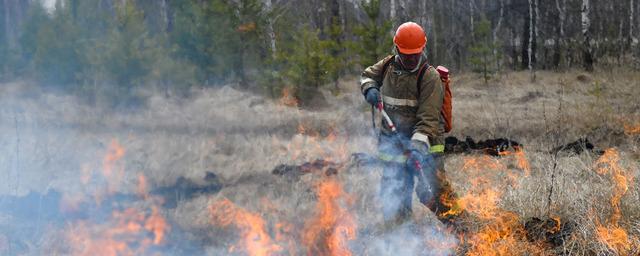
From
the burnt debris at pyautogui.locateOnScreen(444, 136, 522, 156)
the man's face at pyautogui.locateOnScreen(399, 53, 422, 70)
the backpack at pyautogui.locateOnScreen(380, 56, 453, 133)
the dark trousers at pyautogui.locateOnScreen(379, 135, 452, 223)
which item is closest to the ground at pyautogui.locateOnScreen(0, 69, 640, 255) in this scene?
the dark trousers at pyautogui.locateOnScreen(379, 135, 452, 223)

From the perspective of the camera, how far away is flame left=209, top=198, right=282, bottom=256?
4.75 meters

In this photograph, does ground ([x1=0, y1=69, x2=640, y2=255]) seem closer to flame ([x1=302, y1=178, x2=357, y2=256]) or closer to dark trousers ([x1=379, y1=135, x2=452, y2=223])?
flame ([x1=302, y1=178, x2=357, y2=256])

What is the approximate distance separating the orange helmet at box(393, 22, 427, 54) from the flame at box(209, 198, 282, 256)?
191 cm

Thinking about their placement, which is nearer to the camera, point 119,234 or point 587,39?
point 119,234

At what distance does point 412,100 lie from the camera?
432 cm

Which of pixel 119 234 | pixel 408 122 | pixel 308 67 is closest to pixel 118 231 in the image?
pixel 119 234

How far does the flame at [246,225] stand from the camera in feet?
15.6

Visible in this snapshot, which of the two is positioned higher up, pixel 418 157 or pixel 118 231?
pixel 418 157

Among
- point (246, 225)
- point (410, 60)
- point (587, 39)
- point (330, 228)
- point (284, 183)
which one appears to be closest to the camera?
point (410, 60)

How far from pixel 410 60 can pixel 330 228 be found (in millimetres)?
1574

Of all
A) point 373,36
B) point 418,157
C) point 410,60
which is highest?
point 373,36

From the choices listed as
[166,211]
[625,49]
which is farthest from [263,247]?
[625,49]

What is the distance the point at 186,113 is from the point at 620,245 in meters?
9.37

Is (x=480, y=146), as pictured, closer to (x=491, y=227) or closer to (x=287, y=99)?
(x=491, y=227)
